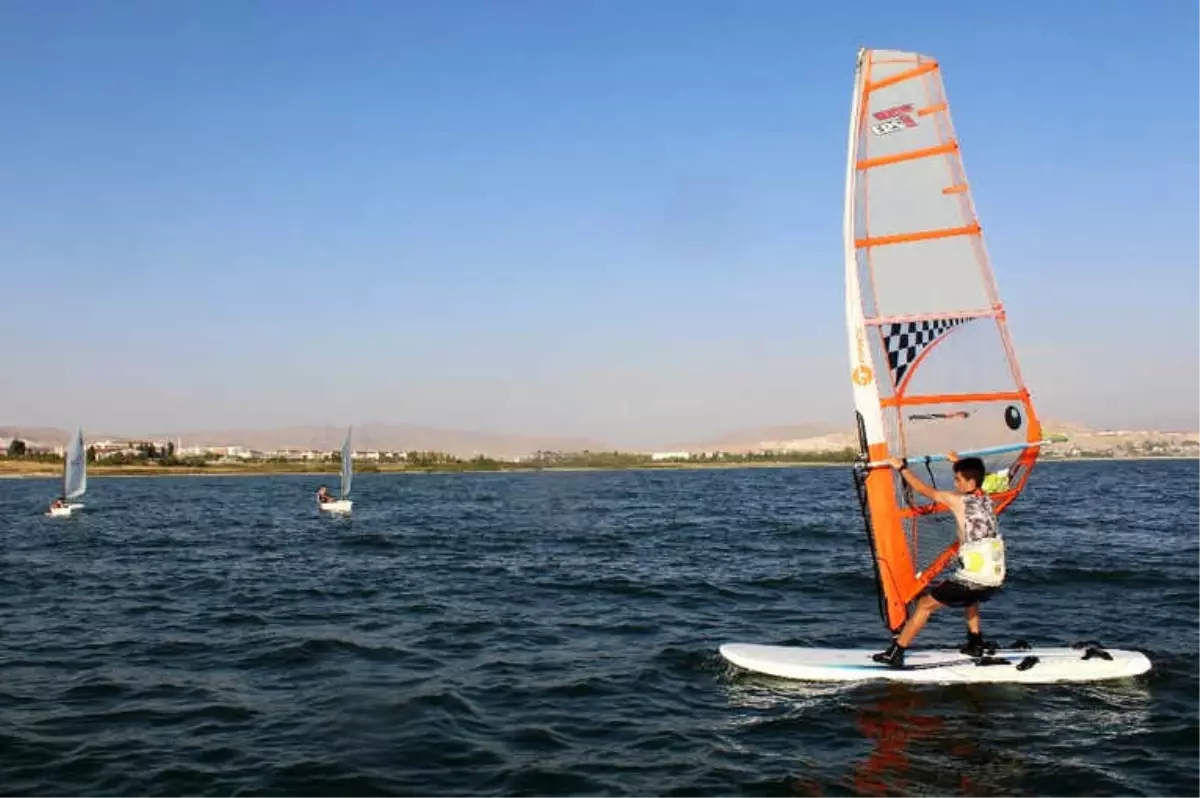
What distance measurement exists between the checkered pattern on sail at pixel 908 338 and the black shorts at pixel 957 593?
2.56 m

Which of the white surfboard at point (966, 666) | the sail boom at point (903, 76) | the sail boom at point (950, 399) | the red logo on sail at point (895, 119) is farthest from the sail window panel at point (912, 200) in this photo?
the white surfboard at point (966, 666)

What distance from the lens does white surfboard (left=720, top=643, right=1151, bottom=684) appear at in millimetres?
11328

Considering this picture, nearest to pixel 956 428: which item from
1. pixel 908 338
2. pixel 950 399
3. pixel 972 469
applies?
pixel 950 399

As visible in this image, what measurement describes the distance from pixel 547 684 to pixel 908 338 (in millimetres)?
6354

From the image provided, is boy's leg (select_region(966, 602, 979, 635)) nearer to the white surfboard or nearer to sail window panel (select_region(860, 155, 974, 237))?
the white surfboard

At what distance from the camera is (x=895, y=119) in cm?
1147

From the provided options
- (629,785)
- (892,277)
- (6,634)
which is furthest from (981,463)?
(6,634)

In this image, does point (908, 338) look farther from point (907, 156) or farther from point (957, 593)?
point (957, 593)

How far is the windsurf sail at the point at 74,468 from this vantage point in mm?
49812

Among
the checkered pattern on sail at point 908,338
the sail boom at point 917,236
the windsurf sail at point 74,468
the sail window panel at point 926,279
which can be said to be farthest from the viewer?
the windsurf sail at point 74,468

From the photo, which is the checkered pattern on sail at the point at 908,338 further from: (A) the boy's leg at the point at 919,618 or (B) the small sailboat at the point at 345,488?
(B) the small sailboat at the point at 345,488

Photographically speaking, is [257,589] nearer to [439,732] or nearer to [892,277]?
[439,732]

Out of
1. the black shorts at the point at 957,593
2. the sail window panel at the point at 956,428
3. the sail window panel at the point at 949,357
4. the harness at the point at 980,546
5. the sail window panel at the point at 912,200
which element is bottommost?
the black shorts at the point at 957,593

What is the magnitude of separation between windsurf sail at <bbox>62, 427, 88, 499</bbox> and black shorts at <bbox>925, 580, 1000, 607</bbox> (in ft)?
163
